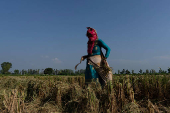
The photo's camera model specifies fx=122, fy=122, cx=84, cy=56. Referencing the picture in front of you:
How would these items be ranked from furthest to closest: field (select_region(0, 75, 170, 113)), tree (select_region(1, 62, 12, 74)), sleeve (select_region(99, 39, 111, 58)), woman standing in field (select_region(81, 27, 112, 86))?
tree (select_region(1, 62, 12, 74)), sleeve (select_region(99, 39, 111, 58)), woman standing in field (select_region(81, 27, 112, 86)), field (select_region(0, 75, 170, 113))

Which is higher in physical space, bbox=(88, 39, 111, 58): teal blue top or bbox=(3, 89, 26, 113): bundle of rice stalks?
bbox=(88, 39, 111, 58): teal blue top

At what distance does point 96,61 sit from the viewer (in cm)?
375

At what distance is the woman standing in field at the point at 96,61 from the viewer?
361 centimetres

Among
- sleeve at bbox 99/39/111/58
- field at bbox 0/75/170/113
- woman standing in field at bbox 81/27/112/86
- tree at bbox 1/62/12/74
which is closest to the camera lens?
field at bbox 0/75/170/113

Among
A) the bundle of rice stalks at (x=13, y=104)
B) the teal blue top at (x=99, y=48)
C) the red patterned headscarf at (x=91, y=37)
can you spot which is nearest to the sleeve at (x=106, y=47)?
the teal blue top at (x=99, y=48)

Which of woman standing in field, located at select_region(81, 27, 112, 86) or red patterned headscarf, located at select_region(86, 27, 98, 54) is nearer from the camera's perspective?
woman standing in field, located at select_region(81, 27, 112, 86)

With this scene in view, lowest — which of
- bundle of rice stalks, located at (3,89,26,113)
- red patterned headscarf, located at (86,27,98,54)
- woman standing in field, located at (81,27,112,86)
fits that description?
bundle of rice stalks, located at (3,89,26,113)

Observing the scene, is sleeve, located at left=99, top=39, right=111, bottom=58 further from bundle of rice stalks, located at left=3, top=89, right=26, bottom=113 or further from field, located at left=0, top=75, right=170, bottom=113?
bundle of rice stalks, located at left=3, top=89, right=26, bottom=113

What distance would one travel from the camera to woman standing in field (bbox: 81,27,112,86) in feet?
11.9

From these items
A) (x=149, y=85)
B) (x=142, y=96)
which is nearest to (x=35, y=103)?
(x=142, y=96)

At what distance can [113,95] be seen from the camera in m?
2.15

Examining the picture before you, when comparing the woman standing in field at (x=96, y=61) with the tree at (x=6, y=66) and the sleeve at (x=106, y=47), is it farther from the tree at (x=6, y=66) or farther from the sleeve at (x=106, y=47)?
the tree at (x=6, y=66)

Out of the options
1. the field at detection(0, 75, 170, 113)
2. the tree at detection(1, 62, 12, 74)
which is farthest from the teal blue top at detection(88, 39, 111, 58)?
the tree at detection(1, 62, 12, 74)

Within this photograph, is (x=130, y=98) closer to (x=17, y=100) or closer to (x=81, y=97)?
(x=81, y=97)
